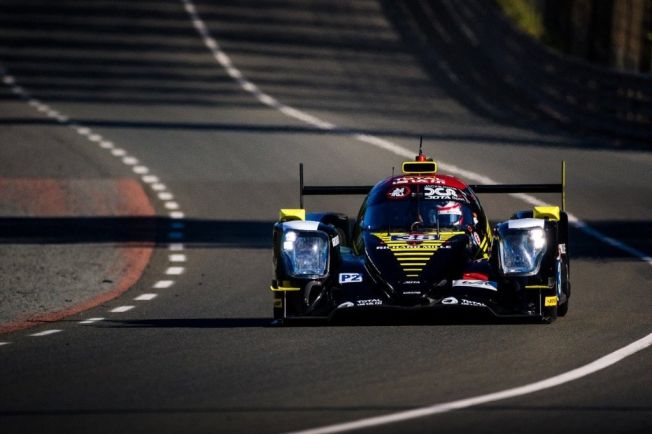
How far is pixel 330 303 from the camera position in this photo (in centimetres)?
1634

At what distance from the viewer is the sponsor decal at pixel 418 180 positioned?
17875 millimetres

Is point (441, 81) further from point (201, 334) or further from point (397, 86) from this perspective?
point (201, 334)

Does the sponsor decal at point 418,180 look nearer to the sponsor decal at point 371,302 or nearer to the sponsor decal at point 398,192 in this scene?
the sponsor decal at point 398,192

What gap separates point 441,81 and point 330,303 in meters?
30.1

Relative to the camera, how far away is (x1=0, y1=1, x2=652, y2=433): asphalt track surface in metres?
11.9

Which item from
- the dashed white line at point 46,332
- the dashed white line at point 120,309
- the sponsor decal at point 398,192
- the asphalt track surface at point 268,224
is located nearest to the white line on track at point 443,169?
the asphalt track surface at point 268,224

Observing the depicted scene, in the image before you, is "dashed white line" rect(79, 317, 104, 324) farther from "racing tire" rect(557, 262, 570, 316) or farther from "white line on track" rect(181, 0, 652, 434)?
"white line on track" rect(181, 0, 652, 434)

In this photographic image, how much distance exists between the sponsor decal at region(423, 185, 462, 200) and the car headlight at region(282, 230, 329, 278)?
A: 1.29 meters

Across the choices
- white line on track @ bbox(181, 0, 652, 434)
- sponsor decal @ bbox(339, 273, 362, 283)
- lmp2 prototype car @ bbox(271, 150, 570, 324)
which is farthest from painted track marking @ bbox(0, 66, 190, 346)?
white line on track @ bbox(181, 0, 652, 434)

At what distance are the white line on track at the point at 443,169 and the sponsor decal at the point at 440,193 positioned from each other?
3078 mm

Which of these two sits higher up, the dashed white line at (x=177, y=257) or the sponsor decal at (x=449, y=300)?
the sponsor decal at (x=449, y=300)

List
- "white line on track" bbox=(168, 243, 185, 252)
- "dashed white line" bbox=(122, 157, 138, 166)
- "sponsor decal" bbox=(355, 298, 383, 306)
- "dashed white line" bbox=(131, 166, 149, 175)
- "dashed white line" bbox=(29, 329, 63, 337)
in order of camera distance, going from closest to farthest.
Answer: "sponsor decal" bbox=(355, 298, 383, 306) < "dashed white line" bbox=(29, 329, 63, 337) < "white line on track" bbox=(168, 243, 185, 252) < "dashed white line" bbox=(131, 166, 149, 175) < "dashed white line" bbox=(122, 157, 138, 166)

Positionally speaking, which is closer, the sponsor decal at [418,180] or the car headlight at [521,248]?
the car headlight at [521,248]

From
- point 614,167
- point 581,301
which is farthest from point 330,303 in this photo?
point 614,167
